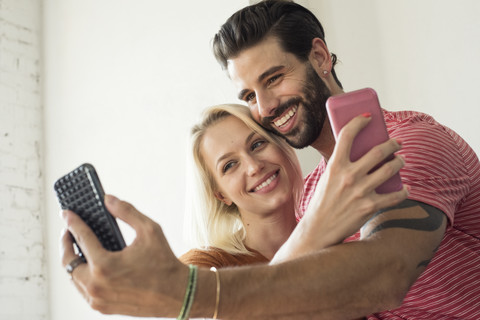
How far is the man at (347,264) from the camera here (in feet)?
2.63

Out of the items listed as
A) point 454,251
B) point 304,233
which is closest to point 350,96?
point 304,233

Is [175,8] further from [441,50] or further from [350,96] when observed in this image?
[350,96]

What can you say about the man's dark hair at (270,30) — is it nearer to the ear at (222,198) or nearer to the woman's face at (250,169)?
the woman's face at (250,169)

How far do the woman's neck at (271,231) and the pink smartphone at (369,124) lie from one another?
34.3 inches

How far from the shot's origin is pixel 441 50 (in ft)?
6.88

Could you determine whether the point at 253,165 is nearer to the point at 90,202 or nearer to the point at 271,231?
the point at 271,231

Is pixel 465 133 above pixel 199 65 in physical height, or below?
below

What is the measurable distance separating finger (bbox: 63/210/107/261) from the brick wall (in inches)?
90.4

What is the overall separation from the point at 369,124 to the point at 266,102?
64 cm

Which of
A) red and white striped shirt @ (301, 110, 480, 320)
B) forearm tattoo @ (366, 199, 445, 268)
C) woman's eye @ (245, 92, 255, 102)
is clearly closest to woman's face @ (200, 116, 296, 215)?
woman's eye @ (245, 92, 255, 102)

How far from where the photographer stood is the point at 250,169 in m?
1.73

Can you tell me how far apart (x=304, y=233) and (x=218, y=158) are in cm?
85

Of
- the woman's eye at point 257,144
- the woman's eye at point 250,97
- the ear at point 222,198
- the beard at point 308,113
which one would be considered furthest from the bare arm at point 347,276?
the ear at point 222,198

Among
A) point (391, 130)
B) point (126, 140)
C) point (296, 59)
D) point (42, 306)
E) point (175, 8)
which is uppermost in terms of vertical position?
point (175, 8)
